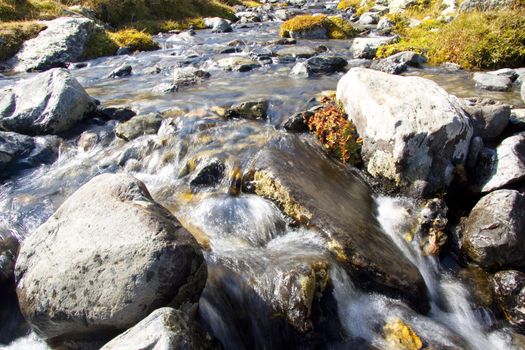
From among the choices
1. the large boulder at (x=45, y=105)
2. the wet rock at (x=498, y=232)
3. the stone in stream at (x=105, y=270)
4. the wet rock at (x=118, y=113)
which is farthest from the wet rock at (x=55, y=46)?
the wet rock at (x=498, y=232)

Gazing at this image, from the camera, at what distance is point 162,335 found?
4000mm

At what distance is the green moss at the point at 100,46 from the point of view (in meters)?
21.2

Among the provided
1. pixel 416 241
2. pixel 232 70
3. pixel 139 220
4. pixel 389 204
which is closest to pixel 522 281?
pixel 416 241

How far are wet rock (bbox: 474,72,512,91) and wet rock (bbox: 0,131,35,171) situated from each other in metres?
13.4

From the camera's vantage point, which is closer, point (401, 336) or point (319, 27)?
point (401, 336)

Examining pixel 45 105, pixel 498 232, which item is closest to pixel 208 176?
pixel 498 232

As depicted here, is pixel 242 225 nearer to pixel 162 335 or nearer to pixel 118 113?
pixel 162 335

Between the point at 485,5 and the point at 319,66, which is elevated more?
the point at 485,5

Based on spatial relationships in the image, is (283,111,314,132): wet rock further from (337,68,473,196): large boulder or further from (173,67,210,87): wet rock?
(173,67,210,87): wet rock

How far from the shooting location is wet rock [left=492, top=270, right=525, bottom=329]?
6.50m

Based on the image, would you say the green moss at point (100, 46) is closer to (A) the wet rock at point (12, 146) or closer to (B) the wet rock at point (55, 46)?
(B) the wet rock at point (55, 46)

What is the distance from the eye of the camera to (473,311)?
6562 millimetres

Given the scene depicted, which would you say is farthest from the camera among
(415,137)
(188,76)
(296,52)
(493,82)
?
(296,52)

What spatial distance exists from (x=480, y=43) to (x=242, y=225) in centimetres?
1322
